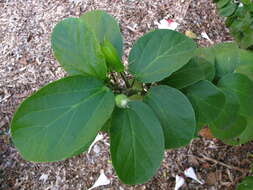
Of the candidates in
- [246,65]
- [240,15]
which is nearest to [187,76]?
[246,65]

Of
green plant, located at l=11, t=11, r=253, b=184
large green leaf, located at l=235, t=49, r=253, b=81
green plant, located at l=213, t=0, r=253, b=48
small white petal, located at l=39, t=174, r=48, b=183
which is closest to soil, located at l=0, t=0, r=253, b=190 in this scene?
small white petal, located at l=39, t=174, r=48, b=183

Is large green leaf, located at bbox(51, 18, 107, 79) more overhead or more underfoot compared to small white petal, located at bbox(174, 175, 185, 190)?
more overhead

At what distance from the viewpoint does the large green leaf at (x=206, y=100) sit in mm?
754

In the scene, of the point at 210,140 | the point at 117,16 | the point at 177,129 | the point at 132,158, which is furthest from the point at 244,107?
the point at 117,16

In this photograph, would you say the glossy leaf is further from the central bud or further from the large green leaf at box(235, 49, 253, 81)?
the large green leaf at box(235, 49, 253, 81)

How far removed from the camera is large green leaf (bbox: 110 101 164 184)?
64 cm

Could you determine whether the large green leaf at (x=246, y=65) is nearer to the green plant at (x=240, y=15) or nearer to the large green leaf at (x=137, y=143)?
the green plant at (x=240, y=15)

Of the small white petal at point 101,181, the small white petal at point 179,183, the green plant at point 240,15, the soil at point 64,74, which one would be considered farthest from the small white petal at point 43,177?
the green plant at point 240,15

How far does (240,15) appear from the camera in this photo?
1224mm

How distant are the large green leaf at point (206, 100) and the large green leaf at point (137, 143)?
0.16 metres

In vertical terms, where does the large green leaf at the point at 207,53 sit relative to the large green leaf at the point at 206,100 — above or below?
above

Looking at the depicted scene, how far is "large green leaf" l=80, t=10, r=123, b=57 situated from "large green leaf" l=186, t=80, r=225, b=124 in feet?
0.62

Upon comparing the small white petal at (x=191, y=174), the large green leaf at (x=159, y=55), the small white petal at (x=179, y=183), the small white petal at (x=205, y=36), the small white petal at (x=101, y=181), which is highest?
the large green leaf at (x=159, y=55)

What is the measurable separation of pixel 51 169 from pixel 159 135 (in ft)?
3.08
